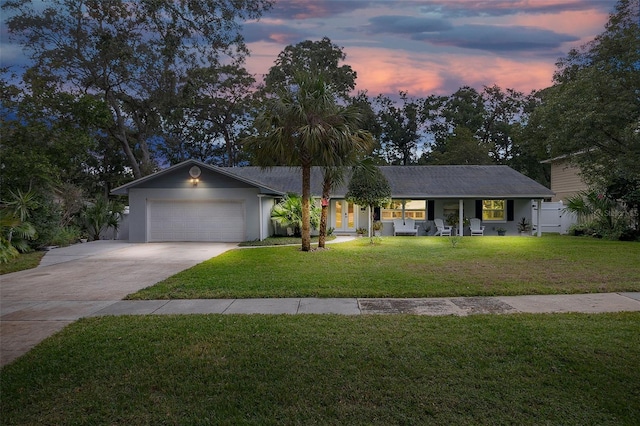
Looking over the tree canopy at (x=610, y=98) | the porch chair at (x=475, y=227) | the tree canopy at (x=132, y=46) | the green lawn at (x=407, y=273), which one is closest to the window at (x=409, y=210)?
the porch chair at (x=475, y=227)

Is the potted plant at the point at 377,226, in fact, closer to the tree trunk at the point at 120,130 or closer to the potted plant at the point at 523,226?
the potted plant at the point at 523,226

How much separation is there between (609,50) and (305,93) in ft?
26.0

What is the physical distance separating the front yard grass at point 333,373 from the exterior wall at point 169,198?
38.4ft

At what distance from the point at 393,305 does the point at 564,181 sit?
77.5ft

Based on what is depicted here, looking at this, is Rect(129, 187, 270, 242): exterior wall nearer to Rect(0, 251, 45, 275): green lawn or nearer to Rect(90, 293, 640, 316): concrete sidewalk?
Rect(0, 251, 45, 275): green lawn

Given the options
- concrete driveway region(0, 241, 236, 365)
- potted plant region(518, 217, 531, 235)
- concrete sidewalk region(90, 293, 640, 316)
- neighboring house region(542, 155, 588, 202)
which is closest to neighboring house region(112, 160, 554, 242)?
potted plant region(518, 217, 531, 235)

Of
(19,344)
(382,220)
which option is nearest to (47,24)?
(382,220)

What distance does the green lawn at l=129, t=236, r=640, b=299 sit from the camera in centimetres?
712

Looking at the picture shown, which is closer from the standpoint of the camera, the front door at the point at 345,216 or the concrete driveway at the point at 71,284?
the concrete driveway at the point at 71,284

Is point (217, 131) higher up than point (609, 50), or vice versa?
point (217, 131)

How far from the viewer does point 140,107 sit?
26156 mm

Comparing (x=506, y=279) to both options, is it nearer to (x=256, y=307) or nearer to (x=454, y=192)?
(x=256, y=307)

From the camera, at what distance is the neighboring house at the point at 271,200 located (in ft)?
55.6

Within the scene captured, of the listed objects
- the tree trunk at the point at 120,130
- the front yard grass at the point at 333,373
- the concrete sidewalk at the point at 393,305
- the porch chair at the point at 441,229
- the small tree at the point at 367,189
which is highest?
the tree trunk at the point at 120,130
